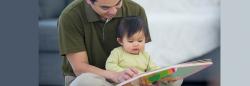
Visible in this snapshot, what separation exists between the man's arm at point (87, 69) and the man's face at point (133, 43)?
6 cm

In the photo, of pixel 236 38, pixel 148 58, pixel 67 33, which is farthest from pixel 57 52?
pixel 236 38

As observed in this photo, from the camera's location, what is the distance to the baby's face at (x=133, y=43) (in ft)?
4.87

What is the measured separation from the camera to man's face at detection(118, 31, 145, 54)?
1483 mm

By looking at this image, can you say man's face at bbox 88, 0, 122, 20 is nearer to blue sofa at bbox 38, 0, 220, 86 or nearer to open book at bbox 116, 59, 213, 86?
blue sofa at bbox 38, 0, 220, 86

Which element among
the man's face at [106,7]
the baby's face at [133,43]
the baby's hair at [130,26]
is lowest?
the baby's face at [133,43]

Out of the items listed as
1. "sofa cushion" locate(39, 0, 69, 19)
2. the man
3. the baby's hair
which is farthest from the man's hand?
"sofa cushion" locate(39, 0, 69, 19)

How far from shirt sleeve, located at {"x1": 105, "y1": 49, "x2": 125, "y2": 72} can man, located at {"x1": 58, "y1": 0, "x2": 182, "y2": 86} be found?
0.04 ft

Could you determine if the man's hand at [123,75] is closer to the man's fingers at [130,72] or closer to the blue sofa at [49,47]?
the man's fingers at [130,72]

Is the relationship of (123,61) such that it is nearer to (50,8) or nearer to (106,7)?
(106,7)

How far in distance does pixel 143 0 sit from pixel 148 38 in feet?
0.40

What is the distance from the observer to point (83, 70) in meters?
1.51

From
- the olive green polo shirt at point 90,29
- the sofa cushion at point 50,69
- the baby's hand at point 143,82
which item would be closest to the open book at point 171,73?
the baby's hand at point 143,82

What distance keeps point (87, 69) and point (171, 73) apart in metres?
0.26

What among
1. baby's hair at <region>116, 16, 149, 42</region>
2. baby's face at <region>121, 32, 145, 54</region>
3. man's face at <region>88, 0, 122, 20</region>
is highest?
man's face at <region>88, 0, 122, 20</region>
